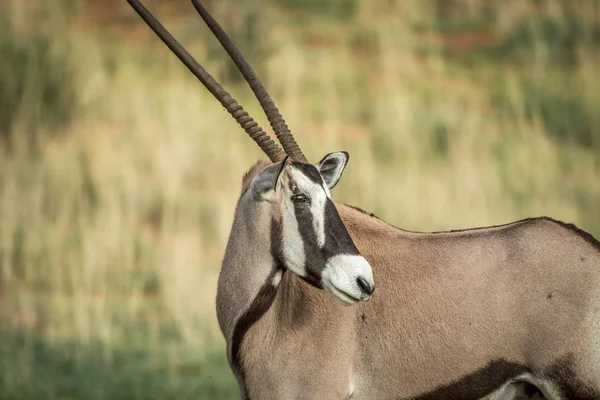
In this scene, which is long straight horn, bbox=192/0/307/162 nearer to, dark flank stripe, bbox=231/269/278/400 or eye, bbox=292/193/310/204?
eye, bbox=292/193/310/204

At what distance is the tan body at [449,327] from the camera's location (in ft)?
20.9

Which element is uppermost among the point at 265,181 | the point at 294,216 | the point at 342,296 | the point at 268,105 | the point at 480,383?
the point at 268,105

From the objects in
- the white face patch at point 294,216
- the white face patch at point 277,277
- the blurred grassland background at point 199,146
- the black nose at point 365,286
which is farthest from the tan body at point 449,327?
the blurred grassland background at point 199,146

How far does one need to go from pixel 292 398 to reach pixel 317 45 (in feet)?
50.5

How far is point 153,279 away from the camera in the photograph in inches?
543

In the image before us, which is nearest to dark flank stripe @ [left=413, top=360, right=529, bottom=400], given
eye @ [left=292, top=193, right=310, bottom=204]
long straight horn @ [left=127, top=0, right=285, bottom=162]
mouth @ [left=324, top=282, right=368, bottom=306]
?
mouth @ [left=324, top=282, right=368, bottom=306]

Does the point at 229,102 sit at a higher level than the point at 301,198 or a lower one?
higher

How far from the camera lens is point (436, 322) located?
6543 millimetres

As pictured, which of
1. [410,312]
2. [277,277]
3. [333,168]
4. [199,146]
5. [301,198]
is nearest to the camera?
[301,198]

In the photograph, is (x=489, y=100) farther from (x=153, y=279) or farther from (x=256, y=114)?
(x=153, y=279)

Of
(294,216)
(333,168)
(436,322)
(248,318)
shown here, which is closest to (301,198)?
(294,216)

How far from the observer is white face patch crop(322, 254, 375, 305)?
5918 mm

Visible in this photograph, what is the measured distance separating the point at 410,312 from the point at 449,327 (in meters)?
0.22

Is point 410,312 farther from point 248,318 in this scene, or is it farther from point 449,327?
point 248,318
